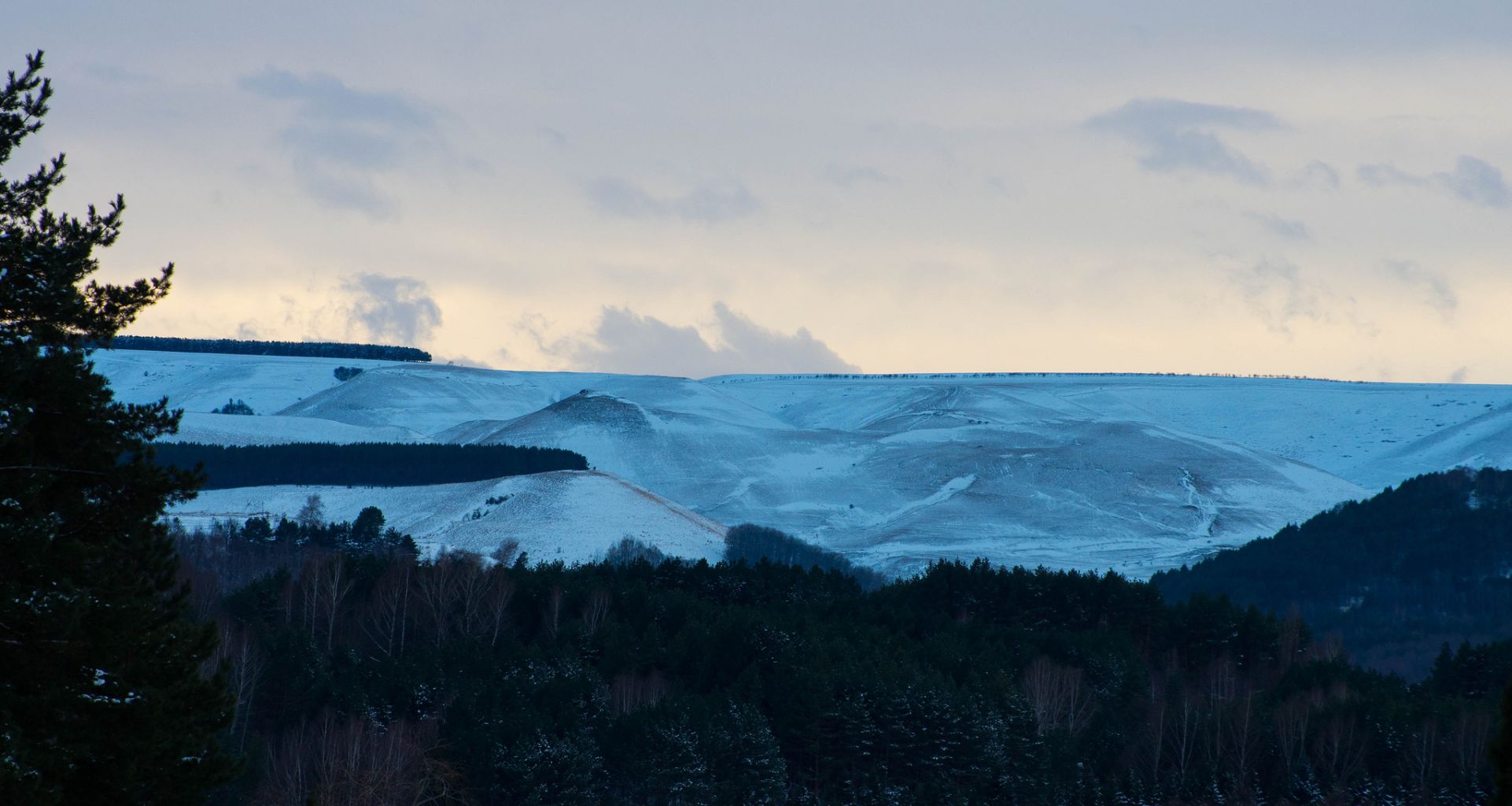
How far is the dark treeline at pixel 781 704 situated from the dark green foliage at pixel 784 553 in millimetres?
72340

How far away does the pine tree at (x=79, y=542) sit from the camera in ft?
58.4

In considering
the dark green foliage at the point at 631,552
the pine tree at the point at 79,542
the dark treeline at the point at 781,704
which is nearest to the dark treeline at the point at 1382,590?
the dark green foliage at the point at 631,552

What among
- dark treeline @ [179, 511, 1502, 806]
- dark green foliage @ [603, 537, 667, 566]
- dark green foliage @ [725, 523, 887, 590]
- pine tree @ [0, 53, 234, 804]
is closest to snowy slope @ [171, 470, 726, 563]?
dark green foliage @ [603, 537, 667, 566]

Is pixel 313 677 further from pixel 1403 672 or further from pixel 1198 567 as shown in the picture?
pixel 1198 567

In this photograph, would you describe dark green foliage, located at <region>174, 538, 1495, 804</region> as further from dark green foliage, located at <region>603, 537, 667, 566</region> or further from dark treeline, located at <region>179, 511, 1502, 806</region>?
dark green foliage, located at <region>603, 537, 667, 566</region>

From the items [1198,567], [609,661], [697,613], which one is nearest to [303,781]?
[609,661]

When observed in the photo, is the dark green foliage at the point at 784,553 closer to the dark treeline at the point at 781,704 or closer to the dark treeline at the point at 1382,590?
the dark treeline at the point at 1382,590

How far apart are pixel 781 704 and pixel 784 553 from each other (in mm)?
114012

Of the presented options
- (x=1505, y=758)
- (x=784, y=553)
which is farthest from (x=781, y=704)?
(x=784, y=553)

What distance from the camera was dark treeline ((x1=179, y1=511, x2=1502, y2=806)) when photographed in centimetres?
6631

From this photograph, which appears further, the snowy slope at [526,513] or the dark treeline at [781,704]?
the snowy slope at [526,513]

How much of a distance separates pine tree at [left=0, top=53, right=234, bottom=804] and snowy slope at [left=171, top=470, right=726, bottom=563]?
137859 millimetres

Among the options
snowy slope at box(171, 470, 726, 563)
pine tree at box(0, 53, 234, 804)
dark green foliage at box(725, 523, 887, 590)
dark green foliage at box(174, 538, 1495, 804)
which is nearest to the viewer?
pine tree at box(0, 53, 234, 804)

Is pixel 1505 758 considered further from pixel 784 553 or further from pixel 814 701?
pixel 784 553
